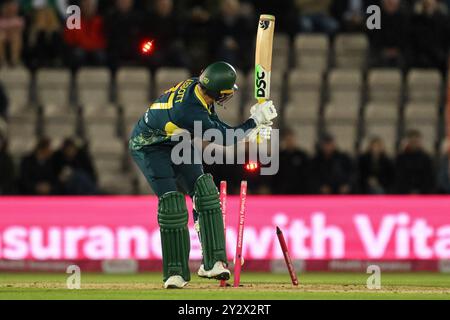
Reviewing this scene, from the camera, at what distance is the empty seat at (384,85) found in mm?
21453

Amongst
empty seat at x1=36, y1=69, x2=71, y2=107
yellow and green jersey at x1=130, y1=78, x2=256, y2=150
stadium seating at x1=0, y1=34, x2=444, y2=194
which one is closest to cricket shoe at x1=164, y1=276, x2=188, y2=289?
yellow and green jersey at x1=130, y1=78, x2=256, y2=150

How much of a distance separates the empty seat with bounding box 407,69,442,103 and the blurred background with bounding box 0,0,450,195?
2 centimetres

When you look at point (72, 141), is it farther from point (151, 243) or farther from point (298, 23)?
point (298, 23)

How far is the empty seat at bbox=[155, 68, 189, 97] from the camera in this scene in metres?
21.4

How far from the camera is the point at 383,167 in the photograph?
19812 mm

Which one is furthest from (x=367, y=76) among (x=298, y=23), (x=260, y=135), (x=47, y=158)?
(x=260, y=135)

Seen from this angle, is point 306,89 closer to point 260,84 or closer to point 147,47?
point 260,84

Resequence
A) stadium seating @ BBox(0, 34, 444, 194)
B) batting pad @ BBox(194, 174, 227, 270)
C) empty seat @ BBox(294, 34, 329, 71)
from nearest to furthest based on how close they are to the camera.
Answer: batting pad @ BBox(194, 174, 227, 270) < stadium seating @ BBox(0, 34, 444, 194) < empty seat @ BBox(294, 34, 329, 71)

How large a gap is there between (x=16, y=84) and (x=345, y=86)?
535cm

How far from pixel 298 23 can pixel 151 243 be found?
223 inches

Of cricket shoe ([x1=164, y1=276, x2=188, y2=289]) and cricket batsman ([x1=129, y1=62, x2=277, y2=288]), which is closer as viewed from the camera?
cricket batsman ([x1=129, y1=62, x2=277, y2=288])

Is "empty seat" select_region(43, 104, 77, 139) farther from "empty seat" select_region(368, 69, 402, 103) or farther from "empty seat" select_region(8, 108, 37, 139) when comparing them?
"empty seat" select_region(368, 69, 402, 103)

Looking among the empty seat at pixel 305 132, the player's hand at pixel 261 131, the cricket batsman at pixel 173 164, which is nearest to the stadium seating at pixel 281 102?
the empty seat at pixel 305 132

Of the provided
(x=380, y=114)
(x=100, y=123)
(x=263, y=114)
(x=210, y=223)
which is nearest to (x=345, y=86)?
(x=380, y=114)
